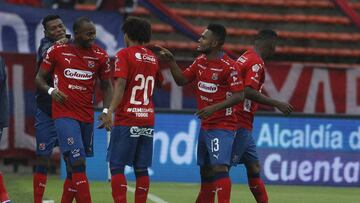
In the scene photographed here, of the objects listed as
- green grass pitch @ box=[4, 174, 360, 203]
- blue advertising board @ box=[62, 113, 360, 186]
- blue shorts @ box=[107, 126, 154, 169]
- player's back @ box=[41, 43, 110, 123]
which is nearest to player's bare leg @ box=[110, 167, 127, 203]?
blue shorts @ box=[107, 126, 154, 169]

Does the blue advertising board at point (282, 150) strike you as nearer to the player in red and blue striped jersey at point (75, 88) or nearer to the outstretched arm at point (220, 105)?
the player in red and blue striped jersey at point (75, 88)

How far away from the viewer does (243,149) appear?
1004 cm

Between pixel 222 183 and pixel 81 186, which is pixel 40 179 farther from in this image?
pixel 222 183

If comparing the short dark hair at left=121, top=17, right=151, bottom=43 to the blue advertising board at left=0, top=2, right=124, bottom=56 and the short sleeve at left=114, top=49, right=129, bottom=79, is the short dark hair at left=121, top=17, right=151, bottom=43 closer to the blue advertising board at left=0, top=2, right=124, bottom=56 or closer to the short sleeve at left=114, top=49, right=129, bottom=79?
the short sleeve at left=114, top=49, right=129, bottom=79

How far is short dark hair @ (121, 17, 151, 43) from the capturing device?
9.21 m

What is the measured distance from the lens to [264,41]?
10234 millimetres

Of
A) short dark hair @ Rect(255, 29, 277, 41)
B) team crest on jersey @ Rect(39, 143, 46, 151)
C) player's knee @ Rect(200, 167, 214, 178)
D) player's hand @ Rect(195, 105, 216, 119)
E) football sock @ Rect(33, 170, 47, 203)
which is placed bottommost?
football sock @ Rect(33, 170, 47, 203)

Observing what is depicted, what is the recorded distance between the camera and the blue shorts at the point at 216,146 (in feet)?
30.7

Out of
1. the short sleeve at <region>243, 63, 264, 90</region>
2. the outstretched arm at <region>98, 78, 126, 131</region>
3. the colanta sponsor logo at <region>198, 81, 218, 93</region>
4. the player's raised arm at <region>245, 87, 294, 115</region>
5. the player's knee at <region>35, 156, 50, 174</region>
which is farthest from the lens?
the player's knee at <region>35, 156, 50, 174</region>

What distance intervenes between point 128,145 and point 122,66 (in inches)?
30.2

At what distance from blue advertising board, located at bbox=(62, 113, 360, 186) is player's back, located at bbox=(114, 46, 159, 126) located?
18.5 feet

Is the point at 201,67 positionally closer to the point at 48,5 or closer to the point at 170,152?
the point at 170,152

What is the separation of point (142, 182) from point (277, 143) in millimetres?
6257

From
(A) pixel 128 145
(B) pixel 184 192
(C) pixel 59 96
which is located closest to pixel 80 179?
(A) pixel 128 145
